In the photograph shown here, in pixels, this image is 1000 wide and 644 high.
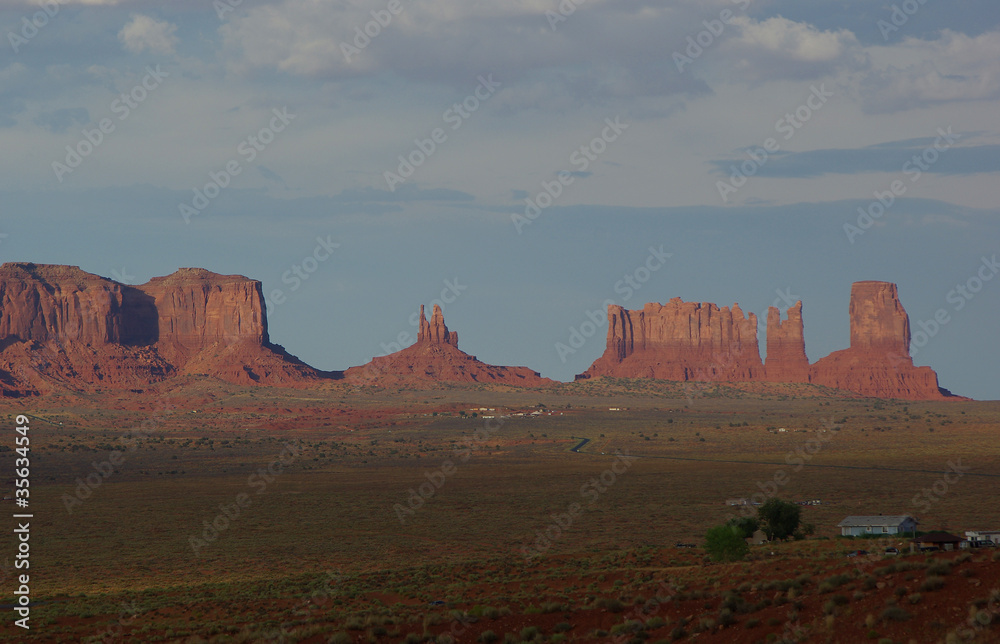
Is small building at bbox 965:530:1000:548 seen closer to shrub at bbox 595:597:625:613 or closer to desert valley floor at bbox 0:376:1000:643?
desert valley floor at bbox 0:376:1000:643

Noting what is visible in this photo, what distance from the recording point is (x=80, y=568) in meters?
44.2

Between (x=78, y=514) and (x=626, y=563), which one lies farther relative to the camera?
(x=78, y=514)

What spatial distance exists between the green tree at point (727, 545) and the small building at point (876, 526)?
8.31 metres

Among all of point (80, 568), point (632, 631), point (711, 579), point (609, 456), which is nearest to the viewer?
point (632, 631)

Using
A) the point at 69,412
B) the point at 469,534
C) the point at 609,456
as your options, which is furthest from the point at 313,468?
the point at 69,412

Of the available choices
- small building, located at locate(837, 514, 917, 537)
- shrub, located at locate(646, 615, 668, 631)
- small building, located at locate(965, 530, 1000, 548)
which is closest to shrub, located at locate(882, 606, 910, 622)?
shrub, located at locate(646, 615, 668, 631)

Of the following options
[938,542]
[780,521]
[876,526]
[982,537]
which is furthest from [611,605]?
[876,526]

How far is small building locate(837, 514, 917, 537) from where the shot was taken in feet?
137

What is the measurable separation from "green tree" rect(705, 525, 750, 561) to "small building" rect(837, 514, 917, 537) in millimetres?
8306

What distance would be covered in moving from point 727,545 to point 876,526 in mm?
10655

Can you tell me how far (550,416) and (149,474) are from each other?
78.7 m

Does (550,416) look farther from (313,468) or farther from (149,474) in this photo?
(149,474)

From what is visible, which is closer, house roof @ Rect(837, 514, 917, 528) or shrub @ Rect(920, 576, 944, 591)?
shrub @ Rect(920, 576, 944, 591)

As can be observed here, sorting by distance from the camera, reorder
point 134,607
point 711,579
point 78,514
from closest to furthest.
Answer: point 711,579 < point 134,607 < point 78,514
